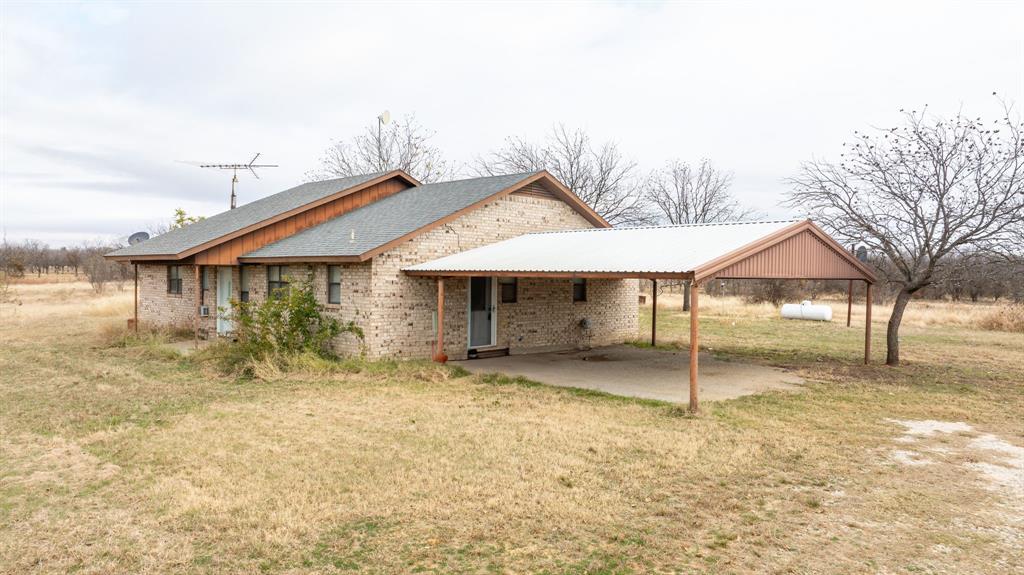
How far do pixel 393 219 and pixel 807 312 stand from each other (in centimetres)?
1825

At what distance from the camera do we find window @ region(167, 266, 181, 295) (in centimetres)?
1988

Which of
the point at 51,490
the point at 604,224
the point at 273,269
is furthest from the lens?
the point at 604,224

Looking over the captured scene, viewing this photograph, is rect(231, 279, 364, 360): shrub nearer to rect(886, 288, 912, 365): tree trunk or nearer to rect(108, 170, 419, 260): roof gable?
rect(108, 170, 419, 260): roof gable

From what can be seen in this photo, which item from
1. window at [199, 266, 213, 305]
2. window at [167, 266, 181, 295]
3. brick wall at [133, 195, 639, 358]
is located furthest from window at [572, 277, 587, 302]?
window at [167, 266, 181, 295]

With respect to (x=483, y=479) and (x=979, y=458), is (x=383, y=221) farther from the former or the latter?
(x=979, y=458)

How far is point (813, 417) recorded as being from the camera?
10.0 meters

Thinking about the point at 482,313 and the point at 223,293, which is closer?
the point at 482,313

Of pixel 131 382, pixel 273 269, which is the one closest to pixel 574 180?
pixel 273 269

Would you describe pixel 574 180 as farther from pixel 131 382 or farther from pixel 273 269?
pixel 131 382

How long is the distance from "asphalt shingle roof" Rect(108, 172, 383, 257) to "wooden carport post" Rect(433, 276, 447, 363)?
5.53m

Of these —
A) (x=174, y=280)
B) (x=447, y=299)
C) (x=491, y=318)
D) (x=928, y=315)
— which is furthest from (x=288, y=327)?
(x=928, y=315)

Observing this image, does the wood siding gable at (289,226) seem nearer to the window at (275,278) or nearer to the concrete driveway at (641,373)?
the window at (275,278)

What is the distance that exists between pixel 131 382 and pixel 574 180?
29863mm

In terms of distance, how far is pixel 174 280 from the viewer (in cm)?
2008
